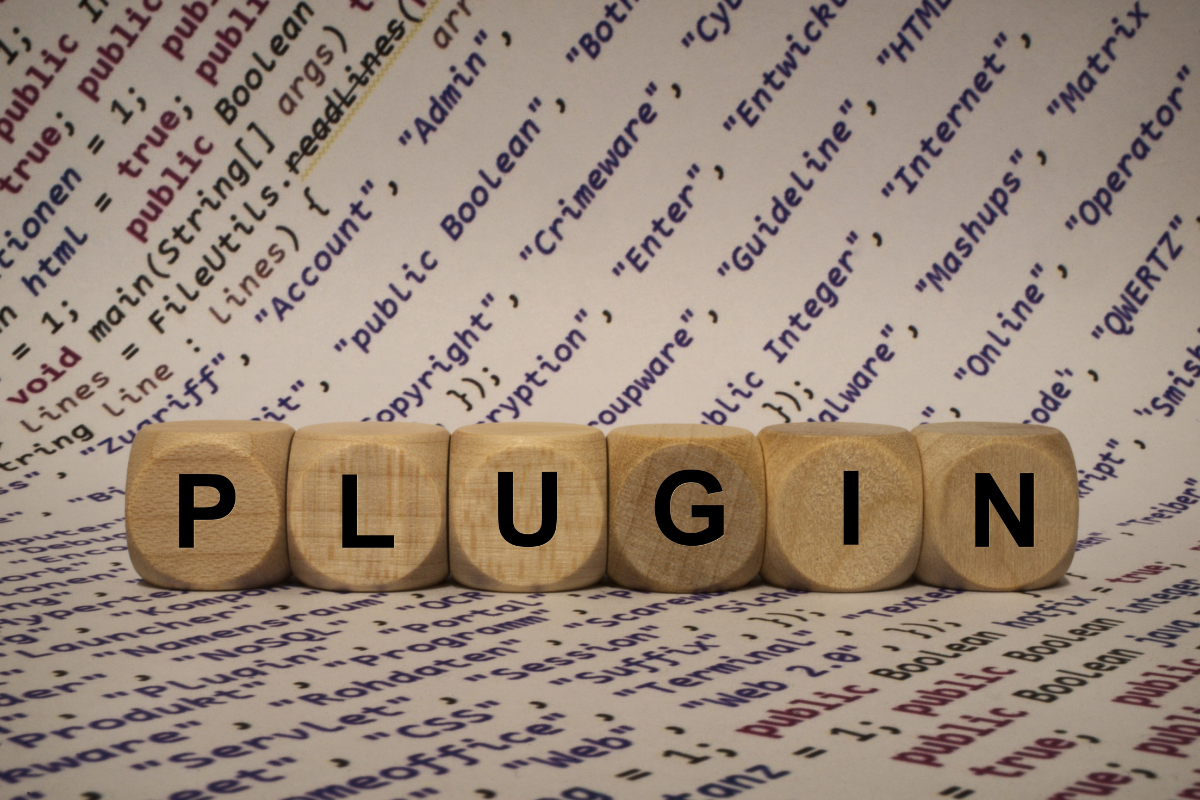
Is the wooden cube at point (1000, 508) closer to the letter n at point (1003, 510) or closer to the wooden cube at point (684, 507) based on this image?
the letter n at point (1003, 510)

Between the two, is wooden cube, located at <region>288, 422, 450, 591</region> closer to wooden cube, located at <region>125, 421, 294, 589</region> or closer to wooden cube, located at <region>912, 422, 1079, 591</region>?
wooden cube, located at <region>125, 421, 294, 589</region>

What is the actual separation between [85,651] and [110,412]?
1.06m

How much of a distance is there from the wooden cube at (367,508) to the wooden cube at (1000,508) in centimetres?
65

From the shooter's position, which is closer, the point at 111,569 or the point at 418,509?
the point at 418,509

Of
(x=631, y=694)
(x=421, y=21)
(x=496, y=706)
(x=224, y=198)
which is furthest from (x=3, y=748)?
(x=421, y=21)

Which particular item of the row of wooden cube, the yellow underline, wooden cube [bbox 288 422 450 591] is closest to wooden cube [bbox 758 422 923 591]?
the row of wooden cube

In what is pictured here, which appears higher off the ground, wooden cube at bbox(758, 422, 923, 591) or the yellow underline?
the yellow underline

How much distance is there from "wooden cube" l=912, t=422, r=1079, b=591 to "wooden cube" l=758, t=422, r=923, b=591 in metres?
0.03

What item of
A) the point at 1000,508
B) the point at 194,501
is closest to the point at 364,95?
the point at 194,501

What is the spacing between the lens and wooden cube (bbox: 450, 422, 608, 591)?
1615 millimetres

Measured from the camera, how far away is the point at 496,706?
121 centimetres

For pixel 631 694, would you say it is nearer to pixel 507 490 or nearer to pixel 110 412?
pixel 507 490

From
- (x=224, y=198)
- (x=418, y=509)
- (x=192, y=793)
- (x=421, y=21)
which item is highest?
(x=421, y=21)

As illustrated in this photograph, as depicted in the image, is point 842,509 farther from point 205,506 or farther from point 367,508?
point 205,506
